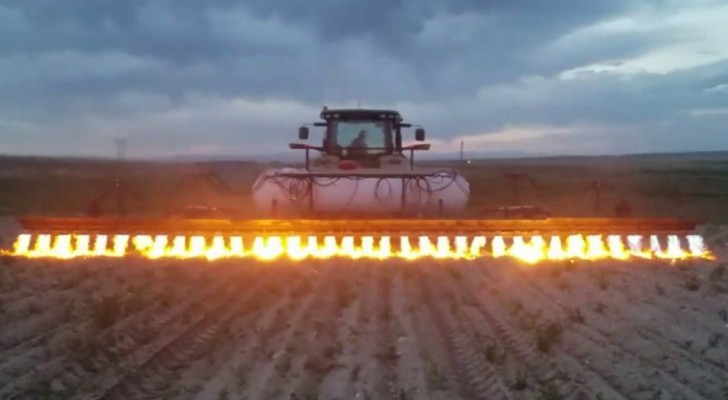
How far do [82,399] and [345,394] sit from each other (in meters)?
1.71

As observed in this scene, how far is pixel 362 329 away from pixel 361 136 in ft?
27.1

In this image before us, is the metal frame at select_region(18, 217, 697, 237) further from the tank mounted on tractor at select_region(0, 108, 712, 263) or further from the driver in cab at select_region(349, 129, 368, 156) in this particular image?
the driver in cab at select_region(349, 129, 368, 156)

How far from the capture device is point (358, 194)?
12.9 metres

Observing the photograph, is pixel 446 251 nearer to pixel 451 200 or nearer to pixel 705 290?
pixel 451 200

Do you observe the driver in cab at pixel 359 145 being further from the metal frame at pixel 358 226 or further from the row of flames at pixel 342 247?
the row of flames at pixel 342 247

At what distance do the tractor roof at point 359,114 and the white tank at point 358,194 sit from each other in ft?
7.61

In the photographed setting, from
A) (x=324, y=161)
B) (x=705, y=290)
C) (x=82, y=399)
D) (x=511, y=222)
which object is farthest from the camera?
(x=324, y=161)

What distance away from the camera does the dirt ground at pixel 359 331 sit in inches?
231

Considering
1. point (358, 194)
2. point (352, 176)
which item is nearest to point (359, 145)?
point (352, 176)

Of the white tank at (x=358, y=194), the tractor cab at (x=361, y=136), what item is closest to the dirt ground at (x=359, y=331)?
the white tank at (x=358, y=194)

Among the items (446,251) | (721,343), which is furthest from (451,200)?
(721,343)

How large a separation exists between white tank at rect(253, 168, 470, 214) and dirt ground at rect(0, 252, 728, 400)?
2.11 meters

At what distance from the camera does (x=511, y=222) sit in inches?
459

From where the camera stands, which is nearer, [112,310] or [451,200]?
[112,310]
